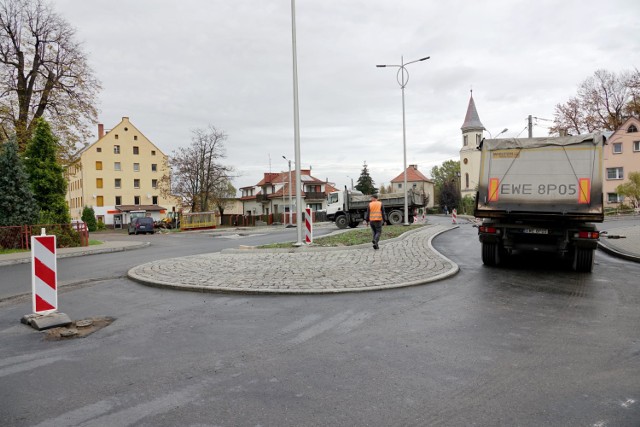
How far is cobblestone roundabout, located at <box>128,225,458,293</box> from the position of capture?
26.5ft

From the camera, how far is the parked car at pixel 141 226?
43.2 m

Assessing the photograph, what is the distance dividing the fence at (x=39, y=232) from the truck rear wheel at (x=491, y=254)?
17102mm

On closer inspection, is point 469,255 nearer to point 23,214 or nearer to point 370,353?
point 370,353

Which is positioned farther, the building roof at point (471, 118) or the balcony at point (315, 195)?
the building roof at point (471, 118)

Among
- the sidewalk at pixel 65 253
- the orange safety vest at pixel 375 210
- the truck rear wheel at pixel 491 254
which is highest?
the orange safety vest at pixel 375 210

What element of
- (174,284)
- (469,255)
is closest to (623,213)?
(469,255)

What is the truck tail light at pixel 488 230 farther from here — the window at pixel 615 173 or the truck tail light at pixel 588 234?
the window at pixel 615 173

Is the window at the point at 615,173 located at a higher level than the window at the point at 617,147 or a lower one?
lower

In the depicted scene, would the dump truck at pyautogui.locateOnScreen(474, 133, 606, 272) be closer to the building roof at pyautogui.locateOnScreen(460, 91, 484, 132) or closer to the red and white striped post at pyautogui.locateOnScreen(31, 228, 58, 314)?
the red and white striped post at pyautogui.locateOnScreen(31, 228, 58, 314)

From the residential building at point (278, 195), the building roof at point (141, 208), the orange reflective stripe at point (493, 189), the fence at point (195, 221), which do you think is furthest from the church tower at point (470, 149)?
the orange reflective stripe at point (493, 189)

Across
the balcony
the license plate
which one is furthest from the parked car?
the license plate

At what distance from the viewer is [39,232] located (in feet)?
66.0

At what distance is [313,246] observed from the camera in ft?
48.6

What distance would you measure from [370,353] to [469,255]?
926cm
